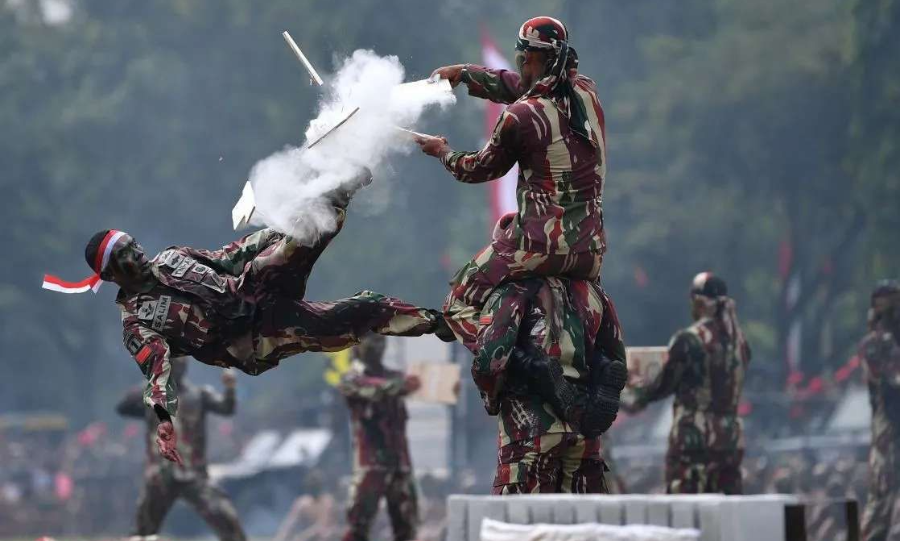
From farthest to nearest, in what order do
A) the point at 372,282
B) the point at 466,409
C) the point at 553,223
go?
the point at 372,282 < the point at 466,409 < the point at 553,223

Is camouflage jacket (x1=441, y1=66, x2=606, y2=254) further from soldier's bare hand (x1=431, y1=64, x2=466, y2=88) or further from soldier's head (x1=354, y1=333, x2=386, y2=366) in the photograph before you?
soldier's head (x1=354, y1=333, x2=386, y2=366)

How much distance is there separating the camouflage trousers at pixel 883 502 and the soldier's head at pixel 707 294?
2.34 meters

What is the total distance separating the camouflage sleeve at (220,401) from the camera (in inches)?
661

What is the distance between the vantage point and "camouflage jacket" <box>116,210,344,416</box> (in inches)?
404

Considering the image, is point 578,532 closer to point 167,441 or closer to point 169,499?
point 167,441

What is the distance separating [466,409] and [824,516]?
13.7 metres

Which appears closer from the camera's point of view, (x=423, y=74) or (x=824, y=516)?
(x=423, y=74)

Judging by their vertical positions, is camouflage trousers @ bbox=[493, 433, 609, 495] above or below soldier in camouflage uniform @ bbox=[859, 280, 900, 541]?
below

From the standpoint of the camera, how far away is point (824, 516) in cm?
1520

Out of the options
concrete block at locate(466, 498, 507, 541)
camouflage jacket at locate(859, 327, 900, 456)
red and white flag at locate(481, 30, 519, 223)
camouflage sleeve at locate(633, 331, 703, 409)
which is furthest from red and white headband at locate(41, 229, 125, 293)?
red and white flag at locate(481, 30, 519, 223)

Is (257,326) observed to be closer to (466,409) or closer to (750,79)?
(466,409)

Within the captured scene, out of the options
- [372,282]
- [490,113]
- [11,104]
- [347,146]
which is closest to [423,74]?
[347,146]

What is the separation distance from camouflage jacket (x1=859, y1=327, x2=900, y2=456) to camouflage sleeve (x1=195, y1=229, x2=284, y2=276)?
7.04 metres

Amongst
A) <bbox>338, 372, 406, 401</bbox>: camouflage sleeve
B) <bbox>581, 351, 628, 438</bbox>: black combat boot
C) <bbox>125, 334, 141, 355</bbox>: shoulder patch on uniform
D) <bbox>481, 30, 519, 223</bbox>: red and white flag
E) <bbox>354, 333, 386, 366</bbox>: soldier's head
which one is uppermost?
<bbox>481, 30, 519, 223</bbox>: red and white flag
